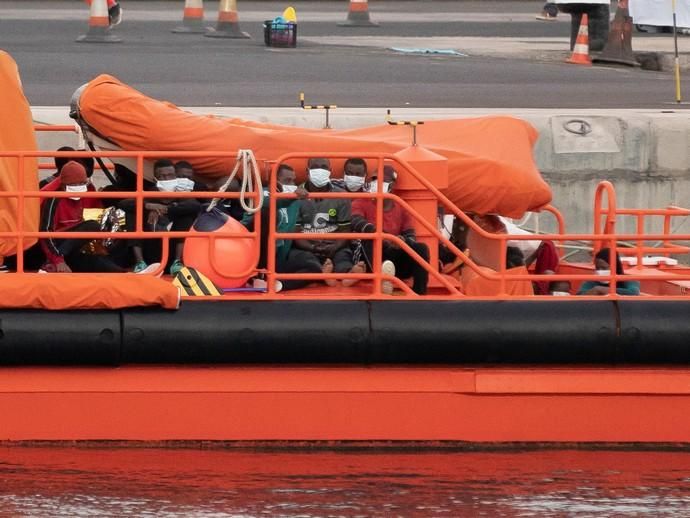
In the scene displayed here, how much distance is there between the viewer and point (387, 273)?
7875 mm

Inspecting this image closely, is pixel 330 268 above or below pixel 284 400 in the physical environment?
above

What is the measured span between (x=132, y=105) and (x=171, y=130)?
24 cm

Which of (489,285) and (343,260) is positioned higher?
(343,260)

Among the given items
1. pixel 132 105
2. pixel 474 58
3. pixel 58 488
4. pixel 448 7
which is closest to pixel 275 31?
pixel 474 58

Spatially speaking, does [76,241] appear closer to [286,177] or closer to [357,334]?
[286,177]

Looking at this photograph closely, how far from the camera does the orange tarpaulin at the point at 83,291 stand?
7.42m

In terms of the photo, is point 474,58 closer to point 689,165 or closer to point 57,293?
point 689,165

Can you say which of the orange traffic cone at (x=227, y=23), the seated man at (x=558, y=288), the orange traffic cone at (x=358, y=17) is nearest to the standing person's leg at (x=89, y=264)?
the seated man at (x=558, y=288)

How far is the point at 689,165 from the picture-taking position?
39.9 feet

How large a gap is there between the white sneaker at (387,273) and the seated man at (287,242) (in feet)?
1.09

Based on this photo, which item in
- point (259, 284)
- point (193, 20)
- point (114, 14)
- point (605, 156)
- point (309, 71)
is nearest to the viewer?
point (259, 284)

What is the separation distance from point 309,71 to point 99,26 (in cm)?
398

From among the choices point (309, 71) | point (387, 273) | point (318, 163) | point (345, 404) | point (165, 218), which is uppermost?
point (318, 163)

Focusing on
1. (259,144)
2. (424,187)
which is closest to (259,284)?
(259,144)
